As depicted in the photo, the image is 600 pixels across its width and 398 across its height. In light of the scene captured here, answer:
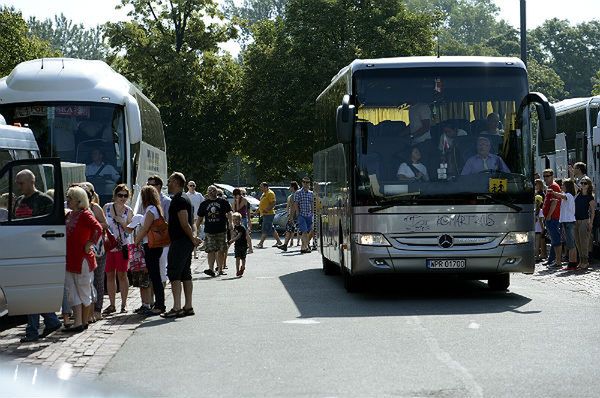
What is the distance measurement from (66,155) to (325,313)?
9.15 m

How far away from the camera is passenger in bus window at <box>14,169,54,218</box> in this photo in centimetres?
1332

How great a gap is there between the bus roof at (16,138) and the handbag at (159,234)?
174 cm

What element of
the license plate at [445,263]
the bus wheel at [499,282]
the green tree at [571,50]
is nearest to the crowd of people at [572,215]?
the bus wheel at [499,282]

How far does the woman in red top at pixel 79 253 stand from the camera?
14.4 m

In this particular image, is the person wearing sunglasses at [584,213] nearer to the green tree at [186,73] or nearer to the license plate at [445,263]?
the license plate at [445,263]

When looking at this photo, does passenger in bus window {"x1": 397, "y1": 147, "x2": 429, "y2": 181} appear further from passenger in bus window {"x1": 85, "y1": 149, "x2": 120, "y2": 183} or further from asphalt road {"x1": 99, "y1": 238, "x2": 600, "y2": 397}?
passenger in bus window {"x1": 85, "y1": 149, "x2": 120, "y2": 183}

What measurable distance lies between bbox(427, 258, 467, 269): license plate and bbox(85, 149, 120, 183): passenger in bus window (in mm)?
8343

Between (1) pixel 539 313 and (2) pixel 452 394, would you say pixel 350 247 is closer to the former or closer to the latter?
(1) pixel 539 313

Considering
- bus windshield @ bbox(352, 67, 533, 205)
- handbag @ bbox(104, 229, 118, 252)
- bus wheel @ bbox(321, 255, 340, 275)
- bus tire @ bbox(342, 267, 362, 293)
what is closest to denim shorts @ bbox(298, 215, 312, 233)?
bus wheel @ bbox(321, 255, 340, 275)

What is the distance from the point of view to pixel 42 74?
24703 mm

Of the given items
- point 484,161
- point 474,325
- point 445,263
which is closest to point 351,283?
point 445,263

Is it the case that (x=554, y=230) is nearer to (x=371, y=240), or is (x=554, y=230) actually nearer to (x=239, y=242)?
(x=239, y=242)

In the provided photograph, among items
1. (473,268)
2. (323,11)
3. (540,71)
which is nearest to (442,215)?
(473,268)

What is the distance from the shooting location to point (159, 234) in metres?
16.5
